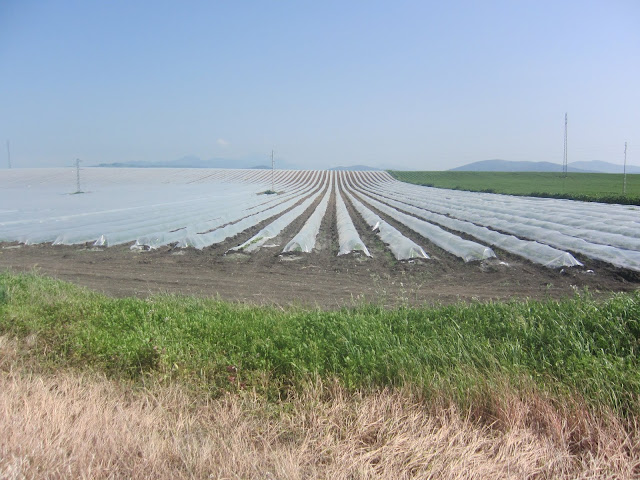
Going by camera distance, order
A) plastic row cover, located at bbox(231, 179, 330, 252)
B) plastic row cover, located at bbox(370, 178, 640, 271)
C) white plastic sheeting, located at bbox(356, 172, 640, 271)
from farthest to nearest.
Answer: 1. plastic row cover, located at bbox(231, 179, 330, 252)
2. white plastic sheeting, located at bbox(356, 172, 640, 271)
3. plastic row cover, located at bbox(370, 178, 640, 271)

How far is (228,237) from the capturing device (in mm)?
14336

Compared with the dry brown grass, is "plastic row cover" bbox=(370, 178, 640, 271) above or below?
above

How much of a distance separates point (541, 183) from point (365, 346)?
49.2m

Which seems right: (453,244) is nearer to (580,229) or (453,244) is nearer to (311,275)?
(311,275)

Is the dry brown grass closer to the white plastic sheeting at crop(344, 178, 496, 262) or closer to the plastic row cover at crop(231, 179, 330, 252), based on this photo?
the white plastic sheeting at crop(344, 178, 496, 262)

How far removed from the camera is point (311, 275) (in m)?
9.24

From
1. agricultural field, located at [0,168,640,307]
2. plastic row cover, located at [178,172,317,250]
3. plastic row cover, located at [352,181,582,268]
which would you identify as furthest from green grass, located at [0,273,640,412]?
plastic row cover, located at [178,172,317,250]

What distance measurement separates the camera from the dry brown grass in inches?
99.9

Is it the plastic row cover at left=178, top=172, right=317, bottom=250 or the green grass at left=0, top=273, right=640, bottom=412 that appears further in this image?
the plastic row cover at left=178, top=172, right=317, bottom=250

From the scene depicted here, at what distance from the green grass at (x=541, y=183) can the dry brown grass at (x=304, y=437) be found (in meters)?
24.9

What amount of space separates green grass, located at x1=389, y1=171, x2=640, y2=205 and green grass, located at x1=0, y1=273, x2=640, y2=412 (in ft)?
76.9

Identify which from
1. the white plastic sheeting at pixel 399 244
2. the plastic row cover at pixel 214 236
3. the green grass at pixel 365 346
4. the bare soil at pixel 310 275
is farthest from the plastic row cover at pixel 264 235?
the green grass at pixel 365 346

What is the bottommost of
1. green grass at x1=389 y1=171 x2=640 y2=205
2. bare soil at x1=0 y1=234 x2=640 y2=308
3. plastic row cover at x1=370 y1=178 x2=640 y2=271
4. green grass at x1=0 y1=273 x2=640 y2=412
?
bare soil at x1=0 y1=234 x2=640 y2=308

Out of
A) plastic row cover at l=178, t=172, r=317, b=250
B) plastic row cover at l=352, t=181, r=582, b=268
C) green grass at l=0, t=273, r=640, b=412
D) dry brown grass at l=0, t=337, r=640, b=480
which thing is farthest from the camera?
plastic row cover at l=178, t=172, r=317, b=250
